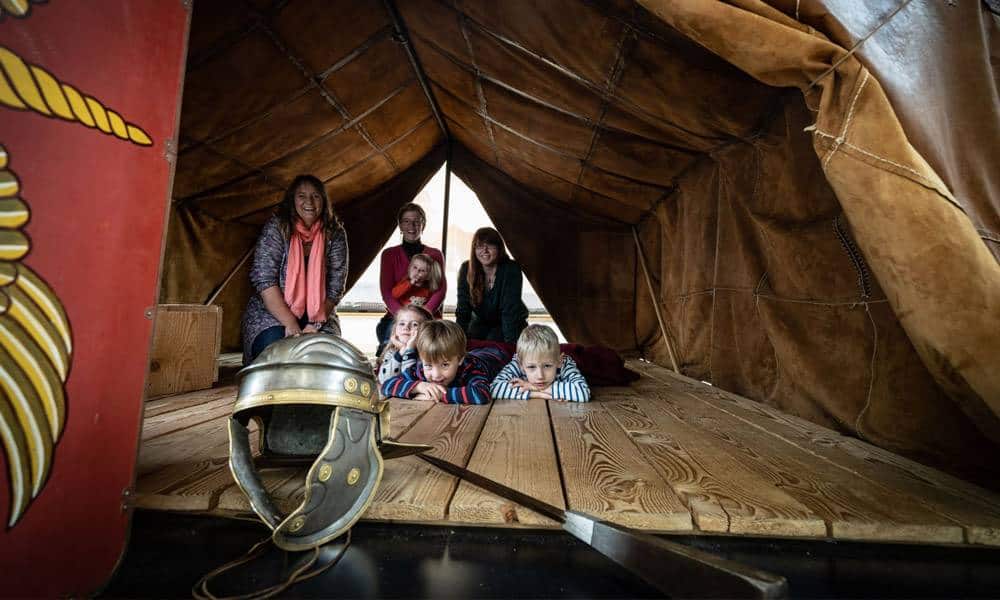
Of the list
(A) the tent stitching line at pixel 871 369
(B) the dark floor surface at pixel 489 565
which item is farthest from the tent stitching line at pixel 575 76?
(B) the dark floor surface at pixel 489 565

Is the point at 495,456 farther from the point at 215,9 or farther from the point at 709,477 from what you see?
the point at 215,9

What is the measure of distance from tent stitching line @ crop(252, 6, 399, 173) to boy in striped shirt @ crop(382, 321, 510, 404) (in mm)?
1700

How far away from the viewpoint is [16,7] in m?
0.61

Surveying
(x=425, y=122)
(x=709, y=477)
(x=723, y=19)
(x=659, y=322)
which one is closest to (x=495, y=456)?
(x=709, y=477)

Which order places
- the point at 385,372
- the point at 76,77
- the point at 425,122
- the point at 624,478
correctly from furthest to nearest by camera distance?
the point at 425,122 < the point at 385,372 < the point at 624,478 < the point at 76,77

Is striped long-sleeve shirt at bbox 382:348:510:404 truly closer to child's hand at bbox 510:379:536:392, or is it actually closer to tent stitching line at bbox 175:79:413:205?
child's hand at bbox 510:379:536:392

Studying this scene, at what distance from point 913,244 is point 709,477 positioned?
2.11ft

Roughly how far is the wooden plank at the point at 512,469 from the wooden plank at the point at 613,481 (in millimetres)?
40

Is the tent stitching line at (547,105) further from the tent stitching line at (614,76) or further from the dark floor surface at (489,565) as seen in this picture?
the dark floor surface at (489,565)

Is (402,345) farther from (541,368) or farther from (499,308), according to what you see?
(499,308)

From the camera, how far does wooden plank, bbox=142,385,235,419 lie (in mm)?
1707

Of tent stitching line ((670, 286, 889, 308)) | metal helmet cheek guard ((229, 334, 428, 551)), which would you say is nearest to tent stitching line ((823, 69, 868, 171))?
tent stitching line ((670, 286, 889, 308))

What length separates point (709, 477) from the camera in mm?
1087

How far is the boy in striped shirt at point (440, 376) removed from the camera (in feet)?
6.65
